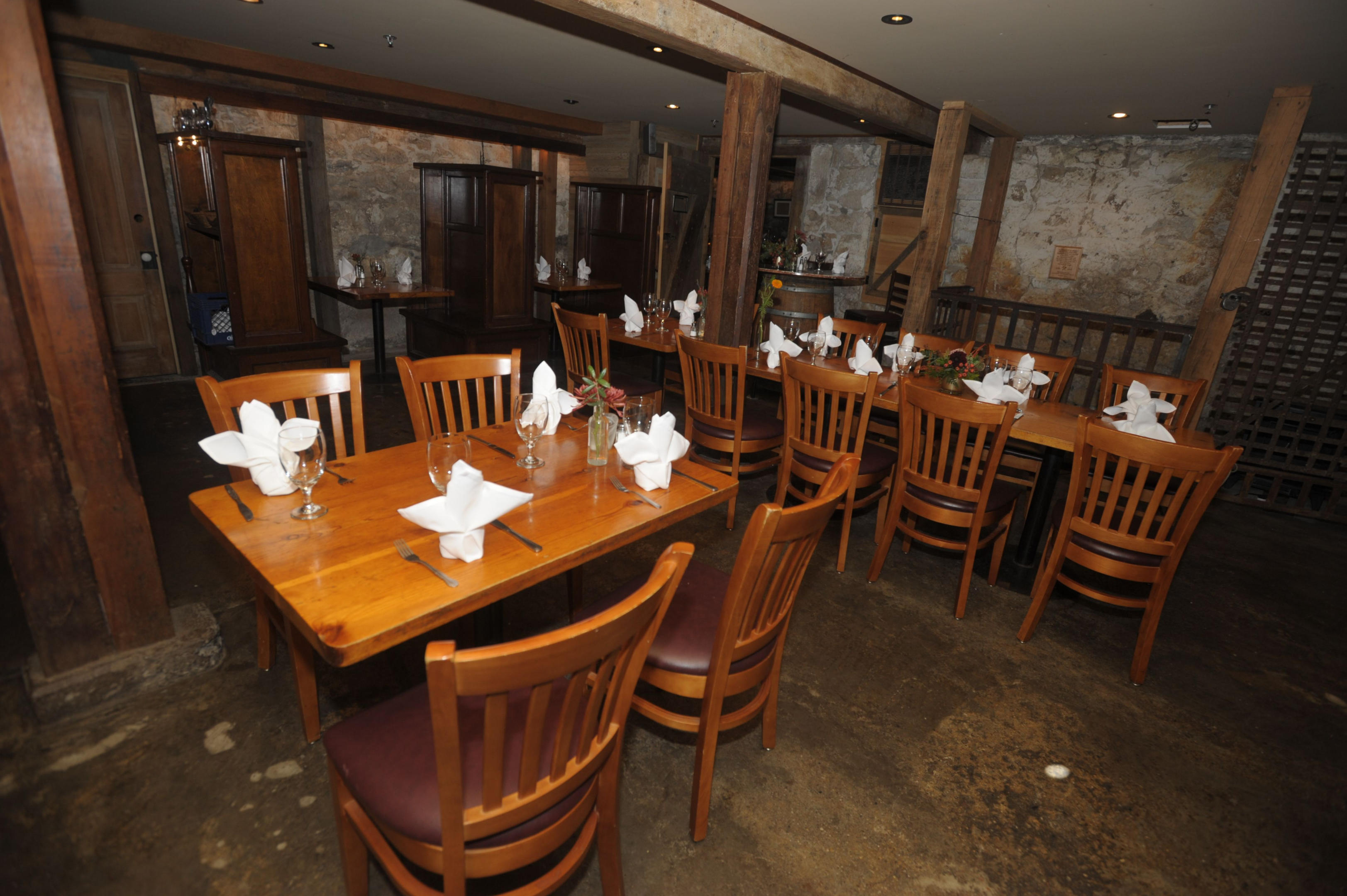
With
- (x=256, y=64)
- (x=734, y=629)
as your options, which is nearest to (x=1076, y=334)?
(x=734, y=629)

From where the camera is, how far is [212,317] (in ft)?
15.4

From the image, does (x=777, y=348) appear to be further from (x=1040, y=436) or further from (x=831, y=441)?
(x=1040, y=436)

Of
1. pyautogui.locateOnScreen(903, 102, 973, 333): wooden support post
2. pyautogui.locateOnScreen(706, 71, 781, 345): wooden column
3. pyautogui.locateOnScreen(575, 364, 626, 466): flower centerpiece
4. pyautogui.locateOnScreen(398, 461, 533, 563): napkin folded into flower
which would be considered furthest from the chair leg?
pyautogui.locateOnScreen(903, 102, 973, 333): wooden support post

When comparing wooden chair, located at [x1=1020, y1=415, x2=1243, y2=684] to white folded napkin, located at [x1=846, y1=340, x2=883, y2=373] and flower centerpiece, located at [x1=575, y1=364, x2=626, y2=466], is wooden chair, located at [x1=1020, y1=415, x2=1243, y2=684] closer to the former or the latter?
white folded napkin, located at [x1=846, y1=340, x2=883, y2=373]

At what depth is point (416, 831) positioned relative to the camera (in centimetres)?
104

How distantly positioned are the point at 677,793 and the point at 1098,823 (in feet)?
3.75

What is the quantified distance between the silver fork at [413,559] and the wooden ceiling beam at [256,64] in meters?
4.99

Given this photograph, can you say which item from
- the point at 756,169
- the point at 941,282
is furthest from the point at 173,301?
the point at 941,282

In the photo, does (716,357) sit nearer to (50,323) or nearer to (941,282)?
(50,323)

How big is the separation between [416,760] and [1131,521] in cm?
240

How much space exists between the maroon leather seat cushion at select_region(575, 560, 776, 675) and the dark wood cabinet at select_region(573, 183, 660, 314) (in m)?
5.38

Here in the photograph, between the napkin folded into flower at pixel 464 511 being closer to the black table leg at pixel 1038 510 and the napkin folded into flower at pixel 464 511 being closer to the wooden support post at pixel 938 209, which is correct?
the black table leg at pixel 1038 510

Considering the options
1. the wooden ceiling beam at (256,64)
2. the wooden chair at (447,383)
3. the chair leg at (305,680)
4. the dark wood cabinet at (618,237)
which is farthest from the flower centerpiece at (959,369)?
the wooden ceiling beam at (256,64)

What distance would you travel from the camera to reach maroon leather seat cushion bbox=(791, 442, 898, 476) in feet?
9.36
